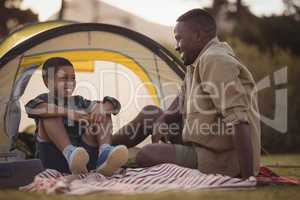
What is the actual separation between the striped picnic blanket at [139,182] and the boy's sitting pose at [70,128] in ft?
0.30

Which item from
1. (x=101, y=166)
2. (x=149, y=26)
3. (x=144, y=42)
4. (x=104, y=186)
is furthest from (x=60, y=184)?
(x=149, y=26)

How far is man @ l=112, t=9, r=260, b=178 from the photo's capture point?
3.28m

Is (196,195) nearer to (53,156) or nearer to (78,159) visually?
(78,159)

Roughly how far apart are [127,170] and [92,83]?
1.28 metres

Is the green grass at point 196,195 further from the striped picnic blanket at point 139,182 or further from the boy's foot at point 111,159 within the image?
the boy's foot at point 111,159

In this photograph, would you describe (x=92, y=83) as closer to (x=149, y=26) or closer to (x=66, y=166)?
(x=66, y=166)

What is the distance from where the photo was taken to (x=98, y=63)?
16.5ft

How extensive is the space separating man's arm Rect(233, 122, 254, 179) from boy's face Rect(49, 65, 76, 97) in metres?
1.16

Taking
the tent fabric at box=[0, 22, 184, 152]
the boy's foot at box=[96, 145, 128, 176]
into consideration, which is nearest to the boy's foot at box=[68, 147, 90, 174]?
the boy's foot at box=[96, 145, 128, 176]

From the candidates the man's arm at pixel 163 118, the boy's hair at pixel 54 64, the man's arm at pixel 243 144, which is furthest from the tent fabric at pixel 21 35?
the man's arm at pixel 243 144

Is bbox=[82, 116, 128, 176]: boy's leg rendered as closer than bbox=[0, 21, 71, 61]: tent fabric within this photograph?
Yes

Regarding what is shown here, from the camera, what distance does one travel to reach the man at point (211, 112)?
3.28 metres

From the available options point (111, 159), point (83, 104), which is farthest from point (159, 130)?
point (83, 104)

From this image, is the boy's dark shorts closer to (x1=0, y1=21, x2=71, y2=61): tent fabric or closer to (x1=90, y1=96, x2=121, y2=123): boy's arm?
(x1=90, y1=96, x2=121, y2=123): boy's arm
